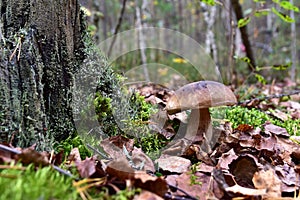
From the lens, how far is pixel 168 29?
52.2 ft

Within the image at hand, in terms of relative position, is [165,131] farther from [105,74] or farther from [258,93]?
[258,93]

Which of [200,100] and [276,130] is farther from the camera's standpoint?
[276,130]

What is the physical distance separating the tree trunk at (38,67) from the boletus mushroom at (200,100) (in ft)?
2.30

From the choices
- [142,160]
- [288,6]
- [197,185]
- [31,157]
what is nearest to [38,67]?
[31,157]

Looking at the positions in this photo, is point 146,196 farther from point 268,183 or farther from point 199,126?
point 199,126

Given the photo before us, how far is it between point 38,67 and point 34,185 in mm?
874

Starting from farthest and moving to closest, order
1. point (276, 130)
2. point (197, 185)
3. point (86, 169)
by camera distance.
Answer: point (276, 130)
point (197, 185)
point (86, 169)

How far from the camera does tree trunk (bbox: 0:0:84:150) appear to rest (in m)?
1.61

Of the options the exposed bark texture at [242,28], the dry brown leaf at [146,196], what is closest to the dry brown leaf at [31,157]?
the dry brown leaf at [146,196]

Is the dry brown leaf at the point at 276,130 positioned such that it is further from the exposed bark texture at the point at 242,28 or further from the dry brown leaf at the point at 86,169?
the exposed bark texture at the point at 242,28

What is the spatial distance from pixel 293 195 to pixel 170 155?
74 centimetres

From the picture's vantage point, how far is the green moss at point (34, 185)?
1.03 meters

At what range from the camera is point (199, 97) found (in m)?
2.03

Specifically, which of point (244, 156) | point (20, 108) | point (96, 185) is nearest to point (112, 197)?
point (96, 185)
